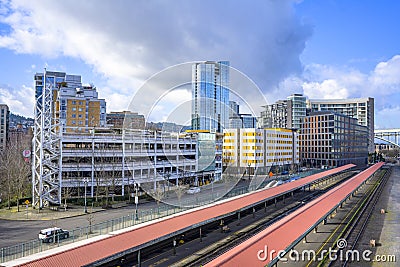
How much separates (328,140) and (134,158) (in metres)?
49.6

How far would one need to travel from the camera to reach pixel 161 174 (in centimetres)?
3312

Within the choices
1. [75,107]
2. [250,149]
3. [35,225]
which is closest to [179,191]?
[35,225]

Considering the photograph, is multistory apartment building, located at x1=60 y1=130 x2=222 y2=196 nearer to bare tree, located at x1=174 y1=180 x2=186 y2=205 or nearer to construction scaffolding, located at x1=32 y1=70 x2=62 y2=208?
construction scaffolding, located at x1=32 y1=70 x2=62 y2=208

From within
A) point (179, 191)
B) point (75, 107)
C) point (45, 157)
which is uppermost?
point (75, 107)

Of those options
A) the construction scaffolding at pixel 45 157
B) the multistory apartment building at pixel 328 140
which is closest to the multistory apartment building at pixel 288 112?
the multistory apartment building at pixel 328 140

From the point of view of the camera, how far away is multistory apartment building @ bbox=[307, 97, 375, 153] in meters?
105

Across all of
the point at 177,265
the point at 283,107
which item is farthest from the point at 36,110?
the point at 283,107

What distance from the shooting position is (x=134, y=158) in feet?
101

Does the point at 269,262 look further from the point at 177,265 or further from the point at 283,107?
the point at 283,107

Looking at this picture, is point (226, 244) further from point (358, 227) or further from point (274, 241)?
point (358, 227)

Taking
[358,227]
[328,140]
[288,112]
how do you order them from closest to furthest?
[358,227]
[328,140]
[288,112]

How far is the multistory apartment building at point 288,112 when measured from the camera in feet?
288

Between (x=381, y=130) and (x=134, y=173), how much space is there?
121 meters

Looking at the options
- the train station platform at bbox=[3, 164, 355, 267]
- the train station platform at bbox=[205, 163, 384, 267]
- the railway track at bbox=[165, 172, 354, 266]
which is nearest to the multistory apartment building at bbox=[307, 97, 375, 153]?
the railway track at bbox=[165, 172, 354, 266]
